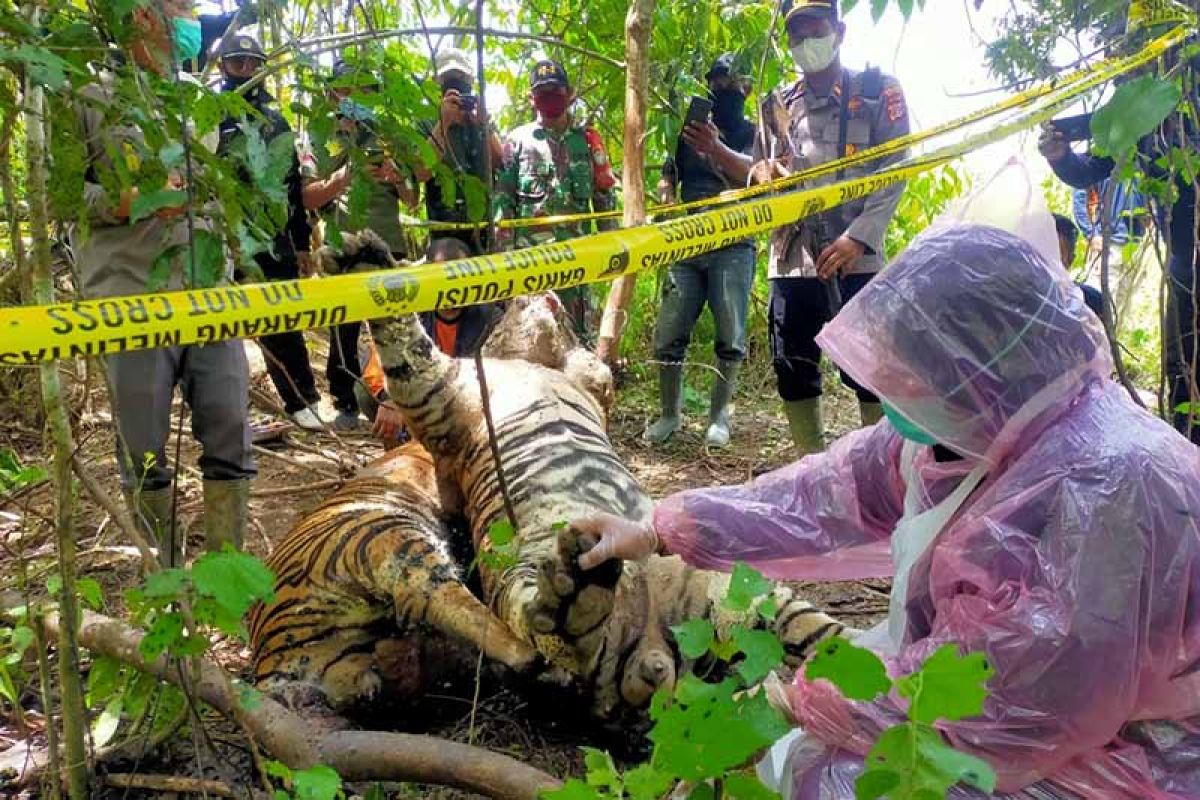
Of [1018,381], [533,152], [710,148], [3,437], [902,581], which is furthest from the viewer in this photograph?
[533,152]

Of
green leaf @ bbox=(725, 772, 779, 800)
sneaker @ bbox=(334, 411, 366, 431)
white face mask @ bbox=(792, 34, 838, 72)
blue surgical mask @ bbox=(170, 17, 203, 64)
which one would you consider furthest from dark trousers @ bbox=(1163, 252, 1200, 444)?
sneaker @ bbox=(334, 411, 366, 431)

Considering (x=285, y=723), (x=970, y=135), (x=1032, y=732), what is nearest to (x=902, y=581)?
(x=1032, y=732)

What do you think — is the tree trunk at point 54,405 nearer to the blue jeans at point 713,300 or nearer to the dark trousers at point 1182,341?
the dark trousers at point 1182,341

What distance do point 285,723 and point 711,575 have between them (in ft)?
3.93

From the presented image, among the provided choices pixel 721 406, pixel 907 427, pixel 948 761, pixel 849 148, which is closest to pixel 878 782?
pixel 948 761

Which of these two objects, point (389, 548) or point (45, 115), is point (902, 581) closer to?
point (389, 548)

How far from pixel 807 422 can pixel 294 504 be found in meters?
2.57

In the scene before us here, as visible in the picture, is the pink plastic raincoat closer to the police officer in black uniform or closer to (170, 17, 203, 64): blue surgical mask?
(170, 17, 203, 64): blue surgical mask

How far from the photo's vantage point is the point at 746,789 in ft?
4.55

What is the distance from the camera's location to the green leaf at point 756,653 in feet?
4.68

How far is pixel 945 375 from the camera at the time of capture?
1776 mm

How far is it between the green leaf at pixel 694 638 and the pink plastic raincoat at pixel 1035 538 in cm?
36

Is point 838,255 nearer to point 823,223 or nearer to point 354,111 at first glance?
point 823,223

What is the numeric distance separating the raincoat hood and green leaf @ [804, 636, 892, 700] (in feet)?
2.14
